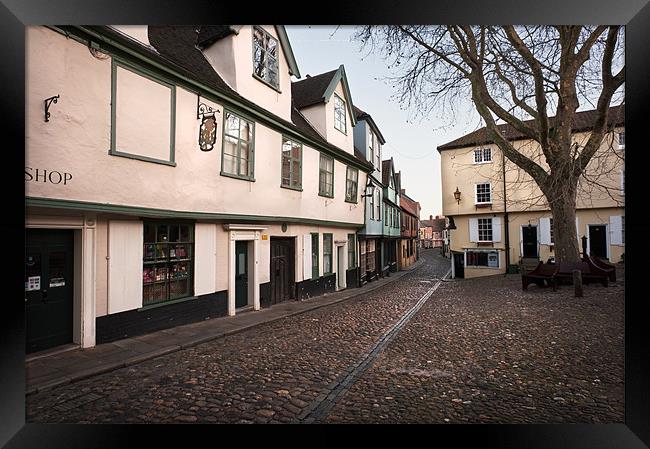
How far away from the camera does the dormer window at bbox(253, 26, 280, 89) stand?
9414 millimetres

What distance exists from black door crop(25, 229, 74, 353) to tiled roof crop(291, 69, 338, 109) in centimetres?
991

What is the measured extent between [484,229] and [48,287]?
72.0 feet

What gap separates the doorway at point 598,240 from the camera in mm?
16156

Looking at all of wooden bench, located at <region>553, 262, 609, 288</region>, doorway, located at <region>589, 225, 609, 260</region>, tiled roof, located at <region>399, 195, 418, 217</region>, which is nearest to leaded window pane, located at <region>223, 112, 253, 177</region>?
wooden bench, located at <region>553, 262, 609, 288</region>

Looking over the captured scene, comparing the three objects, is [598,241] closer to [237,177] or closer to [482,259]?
[482,259]

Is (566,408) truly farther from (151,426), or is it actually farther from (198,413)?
(151,426)

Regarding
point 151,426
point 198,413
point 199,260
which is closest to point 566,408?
point 198,413

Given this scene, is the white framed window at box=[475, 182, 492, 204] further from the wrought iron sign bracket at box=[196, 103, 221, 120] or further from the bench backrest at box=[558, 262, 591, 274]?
the wrought iron sign bracket at box=[196, 103, 221, 120]

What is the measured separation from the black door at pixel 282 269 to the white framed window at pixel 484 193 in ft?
50.6

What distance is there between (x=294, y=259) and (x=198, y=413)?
24.1ft

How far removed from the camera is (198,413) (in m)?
3.75
